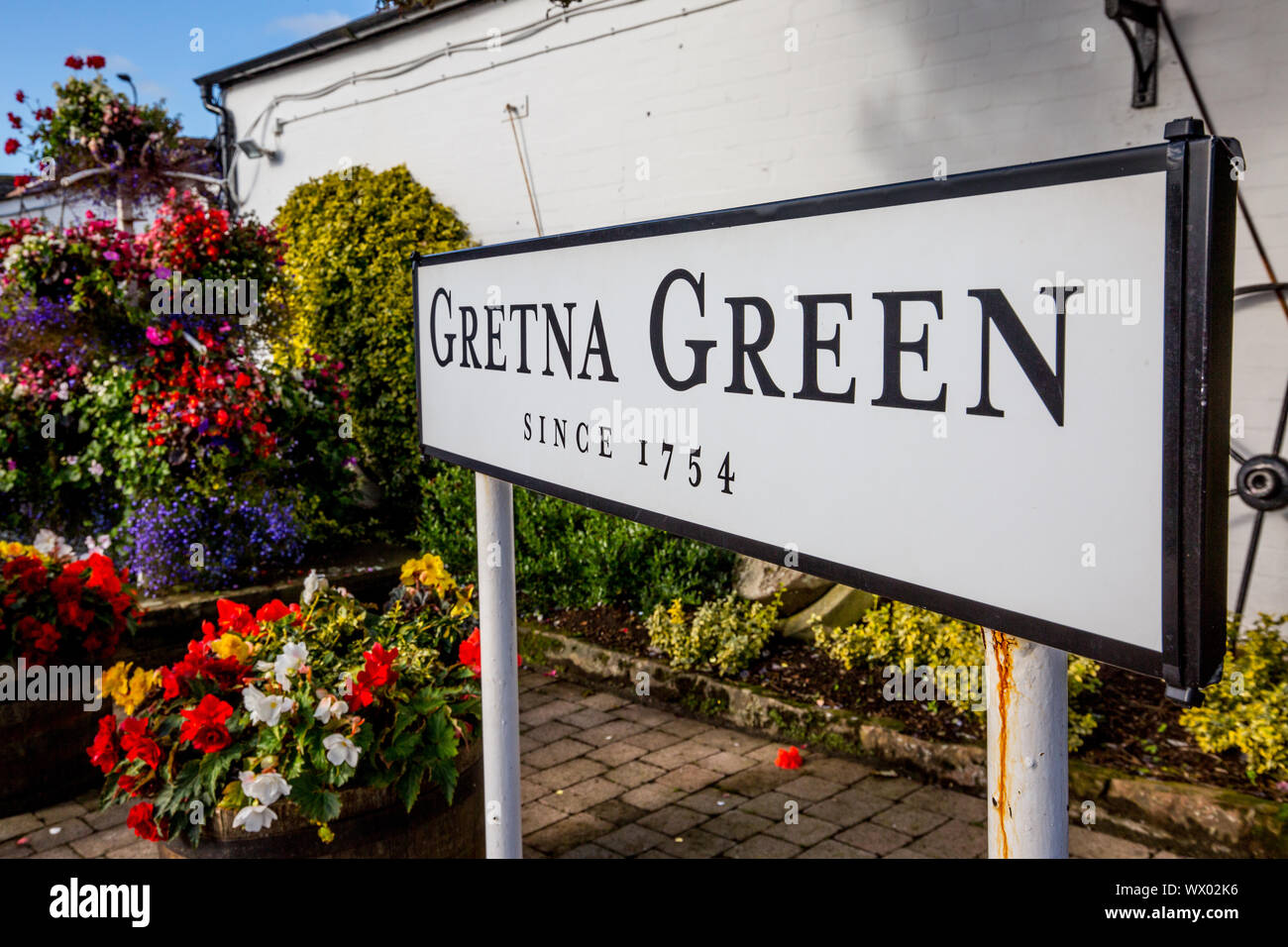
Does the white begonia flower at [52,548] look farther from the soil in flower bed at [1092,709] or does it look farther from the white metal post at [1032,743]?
the white metal post at [1032,743]

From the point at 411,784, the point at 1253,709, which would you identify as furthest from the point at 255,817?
the point at 1253,709

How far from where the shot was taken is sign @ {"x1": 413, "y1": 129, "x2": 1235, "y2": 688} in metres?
0.81

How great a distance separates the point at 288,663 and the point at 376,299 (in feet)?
17.7

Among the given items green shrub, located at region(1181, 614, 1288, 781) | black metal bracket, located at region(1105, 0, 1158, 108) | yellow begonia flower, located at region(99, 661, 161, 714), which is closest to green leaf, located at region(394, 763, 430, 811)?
yellow begonia flower, located at region(99, 661, 161, 714)

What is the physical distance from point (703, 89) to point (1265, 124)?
3.18 m

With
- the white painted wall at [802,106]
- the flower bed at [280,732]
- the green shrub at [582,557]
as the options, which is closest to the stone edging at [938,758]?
the green shrub at [582,557]

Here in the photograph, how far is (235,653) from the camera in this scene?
2969 millimetres

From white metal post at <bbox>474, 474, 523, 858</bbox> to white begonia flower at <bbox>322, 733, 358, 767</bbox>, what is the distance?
18.6 inches

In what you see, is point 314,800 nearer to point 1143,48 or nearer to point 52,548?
point 52,548

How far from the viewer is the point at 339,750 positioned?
2.53 metres

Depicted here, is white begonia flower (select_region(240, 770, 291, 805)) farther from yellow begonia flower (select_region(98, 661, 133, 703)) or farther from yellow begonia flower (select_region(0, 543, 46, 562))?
yellow begonia flower (select_region(0, 543, 46, 562))

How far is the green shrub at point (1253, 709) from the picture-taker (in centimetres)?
347

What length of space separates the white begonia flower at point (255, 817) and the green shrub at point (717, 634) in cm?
268
